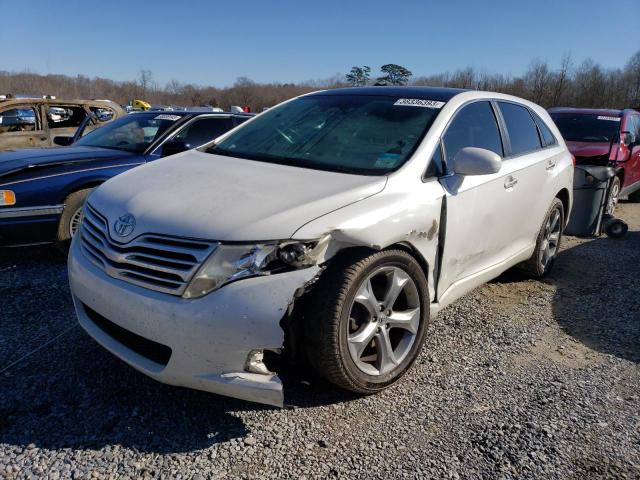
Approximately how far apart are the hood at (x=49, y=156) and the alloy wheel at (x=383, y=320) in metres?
3.53

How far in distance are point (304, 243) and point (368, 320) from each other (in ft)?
1.92

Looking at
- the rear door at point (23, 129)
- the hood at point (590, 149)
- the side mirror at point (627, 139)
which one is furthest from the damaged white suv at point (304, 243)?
the rear door at point (23, 129)

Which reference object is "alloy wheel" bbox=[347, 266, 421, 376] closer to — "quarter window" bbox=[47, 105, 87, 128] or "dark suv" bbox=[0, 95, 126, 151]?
"dark suv" bbox=[0, 95, 126, 151]

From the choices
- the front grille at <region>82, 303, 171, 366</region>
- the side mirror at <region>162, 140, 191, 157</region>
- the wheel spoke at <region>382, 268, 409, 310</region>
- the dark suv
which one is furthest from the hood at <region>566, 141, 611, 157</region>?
the front grille at <region>82, 303, 171, 366</region>

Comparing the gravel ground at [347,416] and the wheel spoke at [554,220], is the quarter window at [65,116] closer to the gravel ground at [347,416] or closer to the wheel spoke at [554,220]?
the gravel ground at [347,416]

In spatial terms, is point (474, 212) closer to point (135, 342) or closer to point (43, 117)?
point (135, 342)

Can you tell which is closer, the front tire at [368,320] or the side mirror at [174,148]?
the front tire at [368,320]

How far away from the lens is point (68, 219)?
15.2 ft

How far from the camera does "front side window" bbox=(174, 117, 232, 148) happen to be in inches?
222

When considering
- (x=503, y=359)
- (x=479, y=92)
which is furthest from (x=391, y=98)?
(x=503, y=359)

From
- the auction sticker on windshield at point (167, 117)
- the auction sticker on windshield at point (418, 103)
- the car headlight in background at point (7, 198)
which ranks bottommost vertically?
the car headlight in background at point (7, 198)

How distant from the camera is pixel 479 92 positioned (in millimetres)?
3779

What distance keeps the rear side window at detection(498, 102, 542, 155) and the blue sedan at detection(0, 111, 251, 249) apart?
3.18 metres

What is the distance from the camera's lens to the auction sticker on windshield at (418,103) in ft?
10.9
